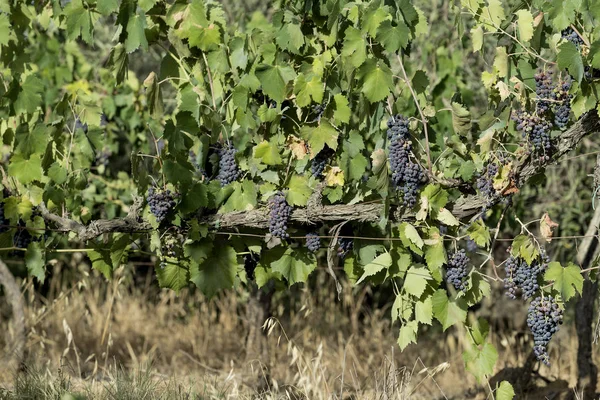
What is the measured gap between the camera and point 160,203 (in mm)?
3588

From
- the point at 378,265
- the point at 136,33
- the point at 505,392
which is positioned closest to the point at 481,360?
the point at 505,392

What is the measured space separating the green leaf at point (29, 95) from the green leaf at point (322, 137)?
4.33 feet

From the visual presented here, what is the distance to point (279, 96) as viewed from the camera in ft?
11.9

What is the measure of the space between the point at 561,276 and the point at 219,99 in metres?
1.63

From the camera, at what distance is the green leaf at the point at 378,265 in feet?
11.6

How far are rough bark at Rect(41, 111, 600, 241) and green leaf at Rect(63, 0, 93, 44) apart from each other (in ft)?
2.52

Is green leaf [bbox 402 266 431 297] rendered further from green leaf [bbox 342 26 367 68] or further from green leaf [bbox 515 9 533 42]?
green leaf [bbox 515 9 533 42]

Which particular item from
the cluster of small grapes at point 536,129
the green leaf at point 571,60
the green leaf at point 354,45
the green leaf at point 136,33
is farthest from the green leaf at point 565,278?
the green leaf at point 136,33

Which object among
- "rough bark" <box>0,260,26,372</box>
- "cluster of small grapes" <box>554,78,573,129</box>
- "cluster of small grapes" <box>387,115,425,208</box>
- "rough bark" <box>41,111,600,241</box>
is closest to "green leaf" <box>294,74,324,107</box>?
"cluster of small grapes" <box>387,115,425,208</box>

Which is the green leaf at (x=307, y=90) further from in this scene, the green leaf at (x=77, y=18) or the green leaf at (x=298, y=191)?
the green leaf at (x=77, y=18)

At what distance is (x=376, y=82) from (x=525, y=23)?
24.3 inches

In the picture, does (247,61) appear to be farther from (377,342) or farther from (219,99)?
(377,342)

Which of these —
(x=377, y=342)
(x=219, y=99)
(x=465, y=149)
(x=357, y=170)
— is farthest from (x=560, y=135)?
(x=377, y=342)

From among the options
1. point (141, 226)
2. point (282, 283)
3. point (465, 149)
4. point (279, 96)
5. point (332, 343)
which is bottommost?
point (332, 343)
